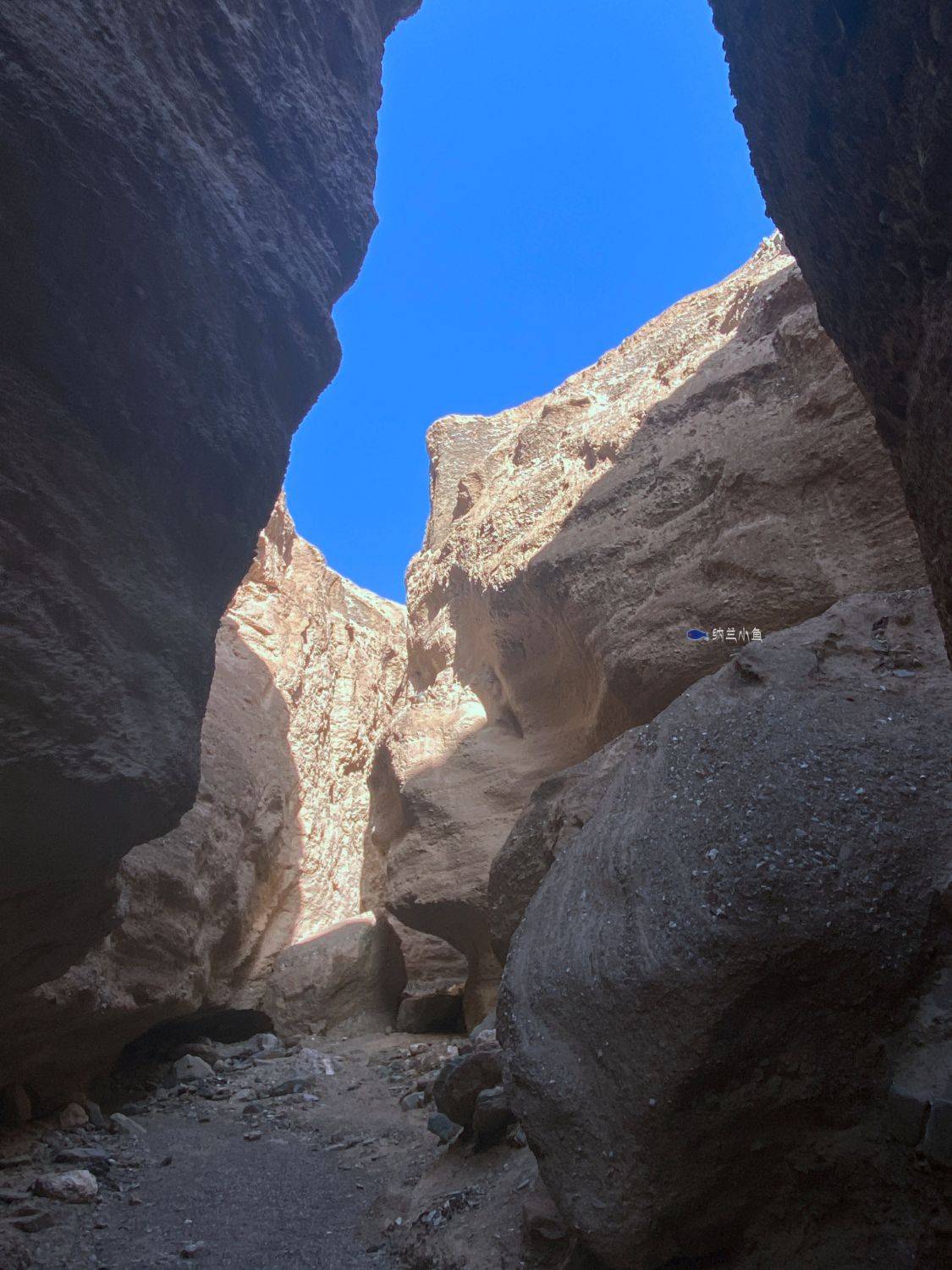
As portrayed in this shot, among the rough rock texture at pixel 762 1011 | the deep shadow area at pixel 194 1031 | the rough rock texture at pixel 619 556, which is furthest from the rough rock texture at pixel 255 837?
the rough rock texture at pixel 762 1011

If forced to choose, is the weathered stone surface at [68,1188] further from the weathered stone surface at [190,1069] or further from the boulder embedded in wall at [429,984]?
the boulder embedded in wall at [429,984]

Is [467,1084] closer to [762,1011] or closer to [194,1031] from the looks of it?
[762,1011]

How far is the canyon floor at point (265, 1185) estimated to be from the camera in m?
3.69

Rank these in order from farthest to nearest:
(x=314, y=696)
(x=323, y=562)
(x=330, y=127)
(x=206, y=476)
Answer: (x=323, y=562) < (x=314, y=696) < (x=330, y=127) < (x=206, y=476)

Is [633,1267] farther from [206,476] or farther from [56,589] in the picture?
[206,476]

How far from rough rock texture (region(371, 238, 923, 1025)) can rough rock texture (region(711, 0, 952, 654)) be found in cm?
361

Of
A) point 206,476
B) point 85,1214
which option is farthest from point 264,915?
point 206,476

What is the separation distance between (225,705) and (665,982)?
24.6ft

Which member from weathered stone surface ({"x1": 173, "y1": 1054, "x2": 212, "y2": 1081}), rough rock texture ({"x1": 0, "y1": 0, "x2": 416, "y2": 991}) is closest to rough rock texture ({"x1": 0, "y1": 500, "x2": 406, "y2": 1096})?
weathered stone surface ({"x1": 173, "y1": 1054, "x2": 212, "y2": 1081})

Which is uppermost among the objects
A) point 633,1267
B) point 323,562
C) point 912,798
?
point 323,562

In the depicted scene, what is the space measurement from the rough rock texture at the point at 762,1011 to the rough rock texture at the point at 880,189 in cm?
112

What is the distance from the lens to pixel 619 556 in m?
7.71

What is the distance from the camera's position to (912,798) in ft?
10.5

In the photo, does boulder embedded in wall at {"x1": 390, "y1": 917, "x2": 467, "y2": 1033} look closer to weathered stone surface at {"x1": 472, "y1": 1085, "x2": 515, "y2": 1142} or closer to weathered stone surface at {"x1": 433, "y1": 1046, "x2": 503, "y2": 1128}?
weathered stone surface at {"x1": 433, "y1": 1046, "x2": 503, "y2": 1128}
